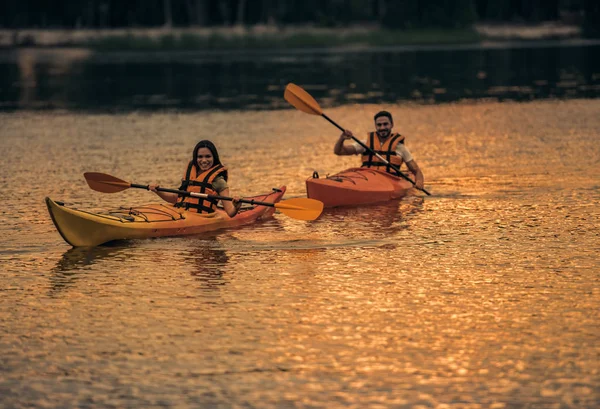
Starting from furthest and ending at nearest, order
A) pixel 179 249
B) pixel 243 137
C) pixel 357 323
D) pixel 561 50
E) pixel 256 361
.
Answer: pixel 561 50 → pixel 243 137 → pixel 179 249 → pixel 357 323 → pixel 256 361

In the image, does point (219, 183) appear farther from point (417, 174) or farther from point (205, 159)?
point (417, 174)

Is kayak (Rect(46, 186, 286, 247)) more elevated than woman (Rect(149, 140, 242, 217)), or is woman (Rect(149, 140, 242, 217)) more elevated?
woman (Rect(149, 140, 242, 217))

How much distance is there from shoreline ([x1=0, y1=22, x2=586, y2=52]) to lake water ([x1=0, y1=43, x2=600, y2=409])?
155 ft

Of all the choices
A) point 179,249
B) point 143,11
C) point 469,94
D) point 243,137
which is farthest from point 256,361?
point 143,11

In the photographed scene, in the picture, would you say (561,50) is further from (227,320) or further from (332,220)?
(227,320)

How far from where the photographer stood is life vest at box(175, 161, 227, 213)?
13452 mm

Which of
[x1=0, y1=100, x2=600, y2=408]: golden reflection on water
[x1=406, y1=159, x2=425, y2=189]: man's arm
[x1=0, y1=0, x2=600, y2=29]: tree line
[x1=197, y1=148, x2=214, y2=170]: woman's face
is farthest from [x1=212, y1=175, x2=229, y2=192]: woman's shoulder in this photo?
[x1=0, y1=0, x2=600, y2=29]: tree line

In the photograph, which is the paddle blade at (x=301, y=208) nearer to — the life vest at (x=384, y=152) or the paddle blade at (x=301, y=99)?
the life vest at (x=384, y=152)

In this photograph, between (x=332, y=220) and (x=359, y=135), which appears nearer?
(x=332, y=220)

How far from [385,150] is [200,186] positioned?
3.30 metres

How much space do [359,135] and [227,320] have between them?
584 inches

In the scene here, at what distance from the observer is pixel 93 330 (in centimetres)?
968

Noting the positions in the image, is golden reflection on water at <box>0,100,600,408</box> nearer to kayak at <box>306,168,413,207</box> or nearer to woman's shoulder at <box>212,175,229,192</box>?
kayak at <box>306,168,413,207</box>

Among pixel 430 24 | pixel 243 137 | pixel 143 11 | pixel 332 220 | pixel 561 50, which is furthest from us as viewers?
pixel 143 11
